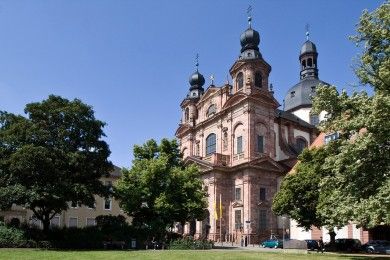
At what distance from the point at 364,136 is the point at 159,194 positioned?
80.1 feet

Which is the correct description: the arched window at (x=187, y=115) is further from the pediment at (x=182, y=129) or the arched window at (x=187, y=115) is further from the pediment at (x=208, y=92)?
the pediment at (x=208, y=92)

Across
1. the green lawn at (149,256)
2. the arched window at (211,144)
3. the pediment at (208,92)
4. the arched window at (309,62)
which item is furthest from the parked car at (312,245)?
the arched window at (309,62)

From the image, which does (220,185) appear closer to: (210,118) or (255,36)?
(210,118)

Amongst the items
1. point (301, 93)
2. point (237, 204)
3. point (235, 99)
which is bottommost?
point (237, 204)

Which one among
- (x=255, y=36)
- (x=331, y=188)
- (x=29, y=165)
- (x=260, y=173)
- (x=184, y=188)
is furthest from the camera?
(x=255, y=36)

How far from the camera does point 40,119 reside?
39219 millimetres

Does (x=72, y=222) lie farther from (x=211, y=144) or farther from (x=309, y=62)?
(x=309, y=62)

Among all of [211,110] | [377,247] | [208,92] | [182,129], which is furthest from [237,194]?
[377,247]

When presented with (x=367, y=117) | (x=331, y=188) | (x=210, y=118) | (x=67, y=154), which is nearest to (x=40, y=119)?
(x=67, y=154)

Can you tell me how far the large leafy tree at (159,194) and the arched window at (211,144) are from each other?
20094mm

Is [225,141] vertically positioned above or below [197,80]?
below

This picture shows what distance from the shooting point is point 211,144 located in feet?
219

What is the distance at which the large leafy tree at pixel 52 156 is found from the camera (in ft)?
118

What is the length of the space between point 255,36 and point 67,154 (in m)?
34.8
